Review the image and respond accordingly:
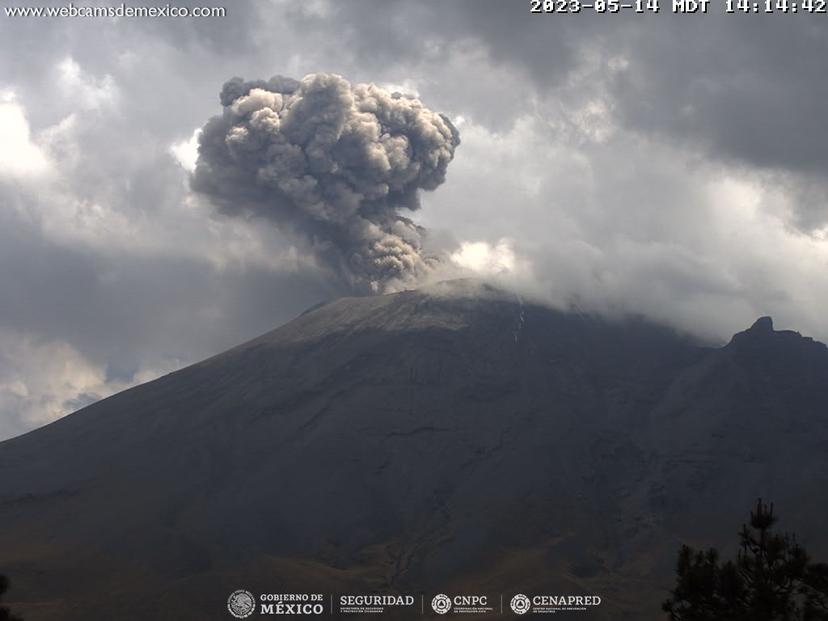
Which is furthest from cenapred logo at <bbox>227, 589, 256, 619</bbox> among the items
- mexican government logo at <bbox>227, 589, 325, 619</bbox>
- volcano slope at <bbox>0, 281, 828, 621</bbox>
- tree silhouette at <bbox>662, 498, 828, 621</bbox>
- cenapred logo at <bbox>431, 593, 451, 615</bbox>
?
tree silhouette at <bbox>662, 498, 828, 621</bbox>

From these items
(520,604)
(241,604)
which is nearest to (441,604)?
(520,604)

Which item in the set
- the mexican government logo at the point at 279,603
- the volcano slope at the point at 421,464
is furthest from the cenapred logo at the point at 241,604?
the volcano slope at the point at 421,464

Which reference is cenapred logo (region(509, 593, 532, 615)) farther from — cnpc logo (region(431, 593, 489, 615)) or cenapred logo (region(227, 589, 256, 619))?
cenapred logo (region(227, 589, 256, 619))

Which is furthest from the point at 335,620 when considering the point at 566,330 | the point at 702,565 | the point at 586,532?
the point at 566,330

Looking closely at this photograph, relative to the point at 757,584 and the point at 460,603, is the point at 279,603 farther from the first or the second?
the point at 757,584

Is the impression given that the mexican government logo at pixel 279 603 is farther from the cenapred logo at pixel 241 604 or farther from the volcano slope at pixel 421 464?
the volcano slope at pixel 421 464

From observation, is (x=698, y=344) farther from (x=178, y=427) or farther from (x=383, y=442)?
(x=178, y=427)
